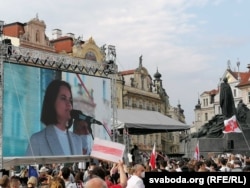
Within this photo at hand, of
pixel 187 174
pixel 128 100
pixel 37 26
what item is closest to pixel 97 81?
pixel 187 174

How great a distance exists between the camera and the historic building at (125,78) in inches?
1940

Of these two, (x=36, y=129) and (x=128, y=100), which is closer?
(x=36, y=129)

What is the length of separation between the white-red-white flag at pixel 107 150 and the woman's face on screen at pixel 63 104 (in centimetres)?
1248

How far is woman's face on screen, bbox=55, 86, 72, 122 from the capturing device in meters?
21.2

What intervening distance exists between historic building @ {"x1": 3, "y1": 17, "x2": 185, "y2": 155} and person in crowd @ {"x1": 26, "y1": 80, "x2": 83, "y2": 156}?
15.2m

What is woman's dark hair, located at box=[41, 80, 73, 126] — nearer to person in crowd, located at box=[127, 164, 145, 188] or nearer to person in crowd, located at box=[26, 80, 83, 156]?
person in crowd, located at box=[26, 80, 83, 156]

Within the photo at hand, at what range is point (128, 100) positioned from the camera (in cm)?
6575

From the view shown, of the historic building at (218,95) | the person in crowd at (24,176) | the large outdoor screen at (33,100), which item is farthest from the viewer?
the historic building at (218,95)

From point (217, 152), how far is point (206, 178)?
62.0 feet

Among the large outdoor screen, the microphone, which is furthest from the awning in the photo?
the microphone

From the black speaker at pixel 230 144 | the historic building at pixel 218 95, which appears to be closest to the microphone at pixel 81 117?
the black speaker at pixel 230 144

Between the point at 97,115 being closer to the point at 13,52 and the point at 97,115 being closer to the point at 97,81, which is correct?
the point at 97,81

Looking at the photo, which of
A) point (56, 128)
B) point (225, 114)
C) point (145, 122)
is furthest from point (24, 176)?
point (145, 122)

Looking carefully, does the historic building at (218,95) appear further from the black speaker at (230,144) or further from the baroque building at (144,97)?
the black speaker at (230,144)
